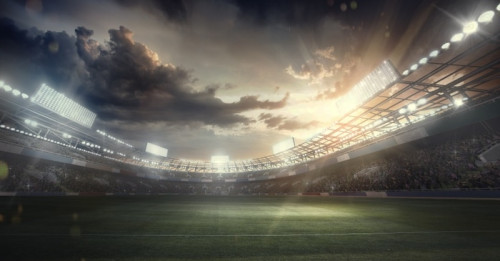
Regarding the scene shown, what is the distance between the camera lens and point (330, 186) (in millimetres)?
28766

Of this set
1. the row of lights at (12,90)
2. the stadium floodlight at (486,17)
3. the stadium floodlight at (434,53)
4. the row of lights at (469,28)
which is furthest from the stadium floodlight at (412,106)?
the row of lights at (12,90)

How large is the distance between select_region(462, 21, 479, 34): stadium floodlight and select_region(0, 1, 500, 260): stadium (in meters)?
0.09

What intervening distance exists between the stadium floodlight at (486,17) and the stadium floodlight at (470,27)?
19 centimetres

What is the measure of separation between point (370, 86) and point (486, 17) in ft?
28.7

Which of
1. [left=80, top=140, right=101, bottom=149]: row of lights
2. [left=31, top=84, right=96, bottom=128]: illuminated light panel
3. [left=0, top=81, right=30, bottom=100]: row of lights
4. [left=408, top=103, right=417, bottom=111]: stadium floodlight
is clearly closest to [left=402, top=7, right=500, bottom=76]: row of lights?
[left=408, top=103, right=417, bottom=111]: stadium floodlight

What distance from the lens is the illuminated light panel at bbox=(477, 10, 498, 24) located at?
8041 millimetres

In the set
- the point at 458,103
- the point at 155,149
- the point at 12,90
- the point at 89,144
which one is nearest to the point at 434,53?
the point at 458,103

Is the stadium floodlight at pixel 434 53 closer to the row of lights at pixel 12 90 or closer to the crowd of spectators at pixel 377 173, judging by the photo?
the crowd of spectators at pixel 377 173

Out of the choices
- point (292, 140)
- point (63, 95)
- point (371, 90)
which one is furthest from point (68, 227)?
point (292, 140)

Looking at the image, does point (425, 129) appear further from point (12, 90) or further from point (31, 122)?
point (31, 122)

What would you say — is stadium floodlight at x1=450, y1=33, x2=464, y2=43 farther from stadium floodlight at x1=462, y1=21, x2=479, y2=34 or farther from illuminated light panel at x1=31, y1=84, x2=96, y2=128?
illuminated light panel at x1=31, y1=84, x2=96, y2=128

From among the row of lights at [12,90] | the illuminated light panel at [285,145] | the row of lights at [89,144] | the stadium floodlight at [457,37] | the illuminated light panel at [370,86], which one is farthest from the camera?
the illuminated light panel at [285,145]

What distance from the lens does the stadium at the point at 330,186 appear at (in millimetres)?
3289

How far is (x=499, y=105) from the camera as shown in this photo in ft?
38.7
